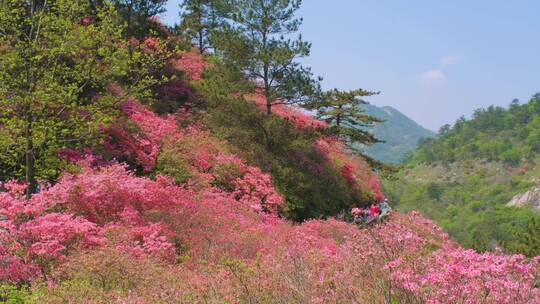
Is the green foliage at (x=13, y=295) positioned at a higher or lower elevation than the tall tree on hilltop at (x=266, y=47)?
lower

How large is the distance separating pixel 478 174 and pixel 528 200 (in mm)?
→ 21522

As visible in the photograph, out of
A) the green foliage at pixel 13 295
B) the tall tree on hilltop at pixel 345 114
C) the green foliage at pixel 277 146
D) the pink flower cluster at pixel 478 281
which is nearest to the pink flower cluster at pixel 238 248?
the pink flower cluster at pixel 478 281

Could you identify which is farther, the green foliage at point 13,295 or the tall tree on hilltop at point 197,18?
the tall tree on hilltop at point 197,18

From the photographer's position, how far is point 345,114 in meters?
26.9

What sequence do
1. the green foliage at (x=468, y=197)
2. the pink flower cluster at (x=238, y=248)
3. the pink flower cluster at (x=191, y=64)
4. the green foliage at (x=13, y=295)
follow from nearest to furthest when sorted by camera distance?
the pink flower cluster at (x=238, y=248)
the green foliage at (x=13, y=295)
the pink flower cluster at (x=191, y=64)
the green foliage at (x=468, y=197)

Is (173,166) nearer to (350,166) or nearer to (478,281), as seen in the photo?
(350,166)

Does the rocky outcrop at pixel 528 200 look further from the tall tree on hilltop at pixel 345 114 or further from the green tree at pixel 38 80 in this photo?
the green tree at pixel 38 80

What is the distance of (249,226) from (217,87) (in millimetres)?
9072

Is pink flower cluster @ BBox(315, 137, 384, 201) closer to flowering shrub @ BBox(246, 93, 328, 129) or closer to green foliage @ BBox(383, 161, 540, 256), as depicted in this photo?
flowering shrub @ BBox(246, 93, 328, 129)

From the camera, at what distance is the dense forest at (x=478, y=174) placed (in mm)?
106438

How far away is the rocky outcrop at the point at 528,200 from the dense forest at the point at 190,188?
104m

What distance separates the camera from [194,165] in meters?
16.8

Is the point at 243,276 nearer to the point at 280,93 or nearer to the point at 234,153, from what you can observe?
the point at 234,153

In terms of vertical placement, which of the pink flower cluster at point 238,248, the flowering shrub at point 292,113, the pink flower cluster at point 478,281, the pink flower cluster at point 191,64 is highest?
the pink flower cluster at point 191,64
